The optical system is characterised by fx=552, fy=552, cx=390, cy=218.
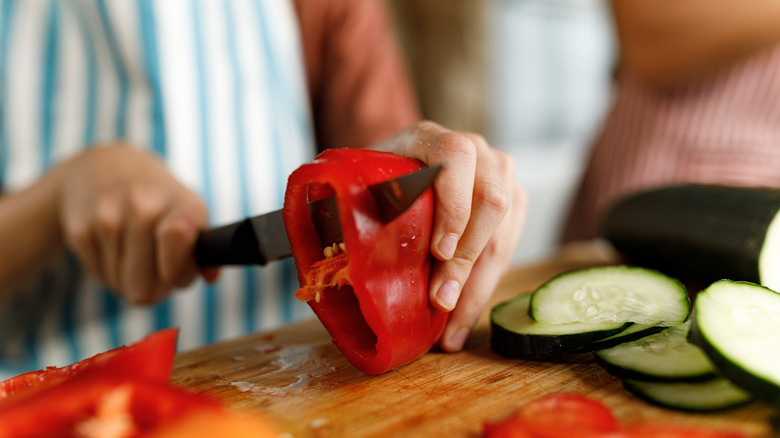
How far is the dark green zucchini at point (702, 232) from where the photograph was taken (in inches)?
45.1

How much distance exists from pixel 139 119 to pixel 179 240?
73cm

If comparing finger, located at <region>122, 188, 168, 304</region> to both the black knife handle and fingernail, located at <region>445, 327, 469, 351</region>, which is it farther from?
fingernail, located at <region>445, 327, 469, 351</region>

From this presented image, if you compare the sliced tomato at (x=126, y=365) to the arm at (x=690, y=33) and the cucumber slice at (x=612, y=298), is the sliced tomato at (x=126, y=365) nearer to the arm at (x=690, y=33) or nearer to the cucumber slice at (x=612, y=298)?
the cucumber slice at (x=612, y=298)

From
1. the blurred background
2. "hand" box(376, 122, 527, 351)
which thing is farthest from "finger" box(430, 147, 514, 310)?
the blurred background

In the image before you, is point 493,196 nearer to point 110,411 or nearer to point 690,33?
point 110,411

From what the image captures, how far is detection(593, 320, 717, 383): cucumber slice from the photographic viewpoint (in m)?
0.74

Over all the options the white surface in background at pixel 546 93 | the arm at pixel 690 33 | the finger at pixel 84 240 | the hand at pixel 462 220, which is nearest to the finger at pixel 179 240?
the finger at pixel 84 240

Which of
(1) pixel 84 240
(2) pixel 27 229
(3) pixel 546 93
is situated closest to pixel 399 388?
(1) pixel 84 240

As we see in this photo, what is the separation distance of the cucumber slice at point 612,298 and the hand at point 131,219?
72cm

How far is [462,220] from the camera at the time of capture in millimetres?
842

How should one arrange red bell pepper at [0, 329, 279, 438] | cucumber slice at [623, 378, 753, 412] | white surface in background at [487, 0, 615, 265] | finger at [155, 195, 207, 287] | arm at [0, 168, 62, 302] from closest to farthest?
red bell pepper at [0, 329, 279, 438] < cucumber slice at [623, 378, 753, 412] < finger at [155, 195, 207, 287] < arm at [0, 168, 62, 302] < white surface in background at [487, 0, 615, 265]

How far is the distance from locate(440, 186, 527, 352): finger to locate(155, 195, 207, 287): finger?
22.1 inches

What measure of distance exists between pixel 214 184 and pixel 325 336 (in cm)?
83

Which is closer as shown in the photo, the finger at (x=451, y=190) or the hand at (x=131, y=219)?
the finger at (x=451, y=190)
